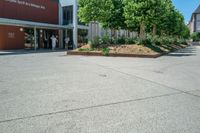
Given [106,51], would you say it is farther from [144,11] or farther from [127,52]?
[144,11]

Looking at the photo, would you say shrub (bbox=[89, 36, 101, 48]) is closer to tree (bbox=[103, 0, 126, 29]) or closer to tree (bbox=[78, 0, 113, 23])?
tree (bbox=[78, 0, 113, 23])

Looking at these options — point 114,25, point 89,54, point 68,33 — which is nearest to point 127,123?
point 89,54

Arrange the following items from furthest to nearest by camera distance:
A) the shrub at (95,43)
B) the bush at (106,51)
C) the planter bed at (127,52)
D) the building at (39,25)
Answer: the building at (39,25)
the shrub at (95,43)
the bush at (106,51)
the planter bed at (127,52)

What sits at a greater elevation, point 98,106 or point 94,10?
point 94,10

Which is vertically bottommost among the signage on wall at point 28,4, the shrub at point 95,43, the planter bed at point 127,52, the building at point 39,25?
the planter bed at point 127,52

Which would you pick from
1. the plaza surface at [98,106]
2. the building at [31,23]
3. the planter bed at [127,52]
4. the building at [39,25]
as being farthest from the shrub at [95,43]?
the plaza surface at [98,106]

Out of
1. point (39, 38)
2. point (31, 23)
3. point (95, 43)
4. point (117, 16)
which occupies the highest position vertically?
point (117, 16)

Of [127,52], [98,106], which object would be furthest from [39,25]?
[98,106]

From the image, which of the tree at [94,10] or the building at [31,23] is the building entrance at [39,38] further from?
the tree at [94,10]

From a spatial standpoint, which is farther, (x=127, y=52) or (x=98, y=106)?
(x=127, y=52)

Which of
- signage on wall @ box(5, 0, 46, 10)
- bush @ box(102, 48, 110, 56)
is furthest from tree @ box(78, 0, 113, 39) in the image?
signage on wall @ box(5, 0, 46, 10)

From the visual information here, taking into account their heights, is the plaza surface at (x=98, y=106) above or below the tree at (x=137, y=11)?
below

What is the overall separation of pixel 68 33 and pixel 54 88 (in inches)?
1097

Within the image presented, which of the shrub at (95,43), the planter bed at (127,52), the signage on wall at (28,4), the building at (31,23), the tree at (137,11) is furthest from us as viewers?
the signage on wall at (28,4)
